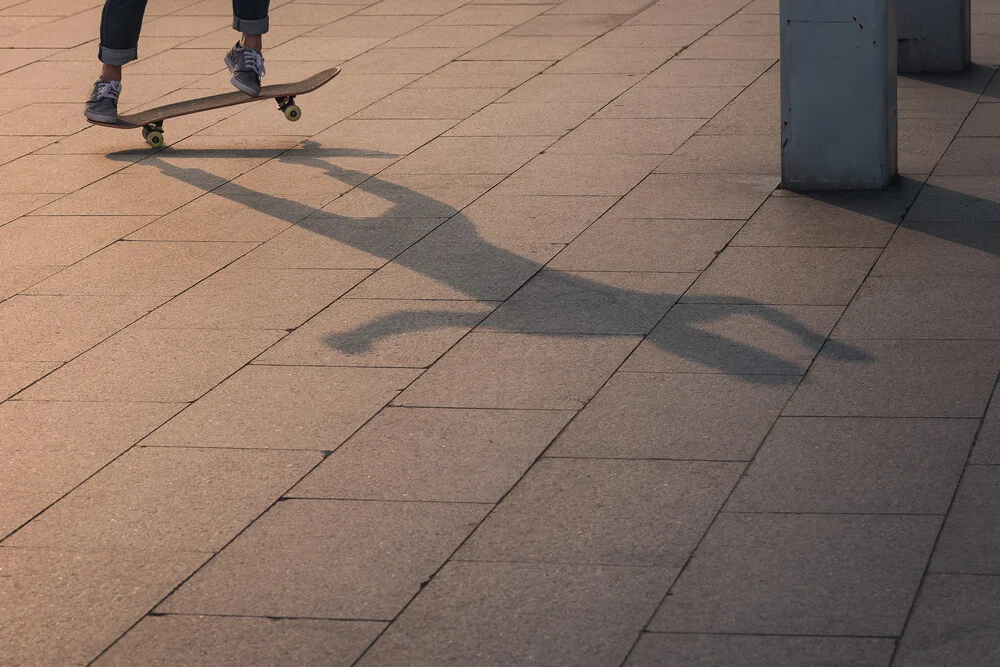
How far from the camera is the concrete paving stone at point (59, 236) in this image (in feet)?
24.7

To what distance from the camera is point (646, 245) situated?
23.6 ft

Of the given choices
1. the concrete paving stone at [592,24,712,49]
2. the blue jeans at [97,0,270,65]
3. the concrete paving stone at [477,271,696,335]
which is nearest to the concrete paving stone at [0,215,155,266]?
the blue jeans at [97,0,270,65]

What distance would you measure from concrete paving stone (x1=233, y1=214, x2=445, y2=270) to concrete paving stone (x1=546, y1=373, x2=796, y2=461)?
6.57 feet

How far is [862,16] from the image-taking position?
7.69 m

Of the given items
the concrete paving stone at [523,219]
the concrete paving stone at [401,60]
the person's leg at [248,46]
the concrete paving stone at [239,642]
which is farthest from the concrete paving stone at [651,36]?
the concrete paving stone at [239,642]

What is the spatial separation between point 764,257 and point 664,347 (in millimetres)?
1242

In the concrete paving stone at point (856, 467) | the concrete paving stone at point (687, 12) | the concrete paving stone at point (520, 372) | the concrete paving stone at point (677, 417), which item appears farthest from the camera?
the concrete paving stone at point (687, 12)

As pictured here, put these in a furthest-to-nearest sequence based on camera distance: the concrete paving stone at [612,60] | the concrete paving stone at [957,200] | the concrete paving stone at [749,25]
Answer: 1. the concrete paving stone at [749,25]
2. the concrete paving stone at [612,60]
3. the concrete paving stone at [957,200]

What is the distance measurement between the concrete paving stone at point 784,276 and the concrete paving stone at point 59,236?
9.82 ft

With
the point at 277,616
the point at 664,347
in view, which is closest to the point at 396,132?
the point at 664,347

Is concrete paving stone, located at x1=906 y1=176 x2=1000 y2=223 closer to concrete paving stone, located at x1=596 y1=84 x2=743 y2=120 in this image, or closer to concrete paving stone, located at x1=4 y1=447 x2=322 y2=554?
concrete paving stone, located at x1=596 y1=84 x2=743 y2=120

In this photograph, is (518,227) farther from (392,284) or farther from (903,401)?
(903,401)

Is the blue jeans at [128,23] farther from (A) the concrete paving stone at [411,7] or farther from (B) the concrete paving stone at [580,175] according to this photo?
(A) the concrete paving stone at [411,7]

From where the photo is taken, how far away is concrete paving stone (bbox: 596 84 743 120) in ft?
32.0
